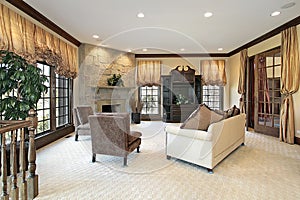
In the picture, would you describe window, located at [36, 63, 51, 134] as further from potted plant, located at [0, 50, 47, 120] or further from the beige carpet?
potted plant, located at [0, 50, 47, 120]

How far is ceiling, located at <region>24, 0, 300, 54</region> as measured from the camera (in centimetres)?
375

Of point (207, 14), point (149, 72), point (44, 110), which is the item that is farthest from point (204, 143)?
point (149, 72)

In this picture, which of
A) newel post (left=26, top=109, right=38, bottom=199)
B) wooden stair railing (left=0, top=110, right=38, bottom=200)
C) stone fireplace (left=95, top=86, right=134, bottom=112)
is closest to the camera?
wooden stair railing (left=0, top=110, right=38, bottom=200)

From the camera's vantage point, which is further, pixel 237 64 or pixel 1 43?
pixel 237 64

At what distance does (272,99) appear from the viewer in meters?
5.62

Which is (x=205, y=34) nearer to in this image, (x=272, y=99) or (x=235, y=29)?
(x=235, y=29)

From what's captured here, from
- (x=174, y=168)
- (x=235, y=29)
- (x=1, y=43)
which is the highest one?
(x=235, y=29)

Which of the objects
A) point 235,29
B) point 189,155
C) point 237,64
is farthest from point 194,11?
point 237,64

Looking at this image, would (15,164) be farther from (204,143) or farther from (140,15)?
(140,15)

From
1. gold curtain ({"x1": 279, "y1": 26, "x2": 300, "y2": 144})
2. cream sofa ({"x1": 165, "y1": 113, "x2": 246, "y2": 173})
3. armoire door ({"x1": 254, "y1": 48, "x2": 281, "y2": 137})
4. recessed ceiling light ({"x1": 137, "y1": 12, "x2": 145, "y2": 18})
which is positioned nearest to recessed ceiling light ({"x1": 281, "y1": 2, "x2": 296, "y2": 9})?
gold curtain ({"x1": 279, "y1": 26, "x2": 300, "y2": 144})

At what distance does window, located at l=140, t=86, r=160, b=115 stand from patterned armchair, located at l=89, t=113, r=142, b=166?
5259 millimetres

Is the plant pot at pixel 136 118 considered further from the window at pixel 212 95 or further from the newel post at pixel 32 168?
the newel post at pixel 32 168

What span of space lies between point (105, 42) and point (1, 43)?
12.1 ft

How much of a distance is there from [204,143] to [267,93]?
3.83m
